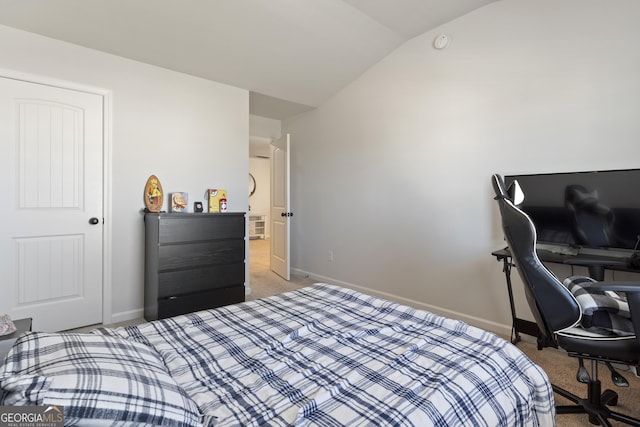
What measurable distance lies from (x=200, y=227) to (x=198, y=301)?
0.67 m

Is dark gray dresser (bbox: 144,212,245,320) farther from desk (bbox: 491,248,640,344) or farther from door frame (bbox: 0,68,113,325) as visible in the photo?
desk (bbox: 491,248,640,344)

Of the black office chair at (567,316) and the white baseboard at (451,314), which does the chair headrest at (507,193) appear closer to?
the black office chair at (567,316)

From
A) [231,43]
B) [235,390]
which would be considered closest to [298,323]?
[235,390]

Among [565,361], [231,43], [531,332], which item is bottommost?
[565,361]

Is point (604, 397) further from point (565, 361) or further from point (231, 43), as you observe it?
point (231, 43)

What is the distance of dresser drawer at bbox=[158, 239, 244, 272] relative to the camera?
276cm

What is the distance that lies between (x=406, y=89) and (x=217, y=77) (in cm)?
200

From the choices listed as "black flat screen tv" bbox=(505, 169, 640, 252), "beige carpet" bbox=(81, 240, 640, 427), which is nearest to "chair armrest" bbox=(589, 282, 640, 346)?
"beige carpet" bbox=(81, 240, 640, 427)

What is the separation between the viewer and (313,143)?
4.56m

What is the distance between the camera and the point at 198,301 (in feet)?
9.58

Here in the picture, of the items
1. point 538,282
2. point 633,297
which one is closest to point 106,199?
point 538,282

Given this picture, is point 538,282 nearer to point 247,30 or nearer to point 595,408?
point 595,408

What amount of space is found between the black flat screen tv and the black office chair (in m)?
0.71

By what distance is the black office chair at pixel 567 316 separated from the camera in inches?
50.3
